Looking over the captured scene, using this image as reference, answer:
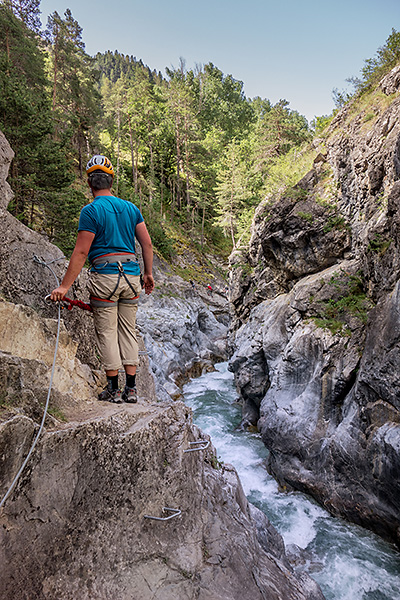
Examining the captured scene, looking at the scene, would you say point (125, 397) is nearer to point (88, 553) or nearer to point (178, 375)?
point (88, 553)

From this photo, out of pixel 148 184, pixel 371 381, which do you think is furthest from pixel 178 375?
pixel 148 184

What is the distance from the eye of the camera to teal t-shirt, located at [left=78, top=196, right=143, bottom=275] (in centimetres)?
371

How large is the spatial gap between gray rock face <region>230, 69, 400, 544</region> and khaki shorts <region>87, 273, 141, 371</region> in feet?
23.4

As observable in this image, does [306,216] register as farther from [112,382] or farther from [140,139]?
[140,139]

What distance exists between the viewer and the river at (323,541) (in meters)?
6.68

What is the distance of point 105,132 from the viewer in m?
39.6

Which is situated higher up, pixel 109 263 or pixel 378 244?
pixel 378 244

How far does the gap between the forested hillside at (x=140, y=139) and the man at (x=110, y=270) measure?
38.1 feet

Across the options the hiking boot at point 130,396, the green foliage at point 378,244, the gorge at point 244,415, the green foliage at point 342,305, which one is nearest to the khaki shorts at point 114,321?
the hiking boot at point 130,396

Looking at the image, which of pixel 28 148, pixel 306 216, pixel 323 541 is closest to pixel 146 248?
pixel 323 541

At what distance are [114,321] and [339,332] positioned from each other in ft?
29.0

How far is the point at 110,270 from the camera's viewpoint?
12.3 ft

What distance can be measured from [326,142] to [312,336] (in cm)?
1101

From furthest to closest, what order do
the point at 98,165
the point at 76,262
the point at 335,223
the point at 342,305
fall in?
the point at 335,223 → the point at 342,305 → the point at 98,165 → the point at 76,262
